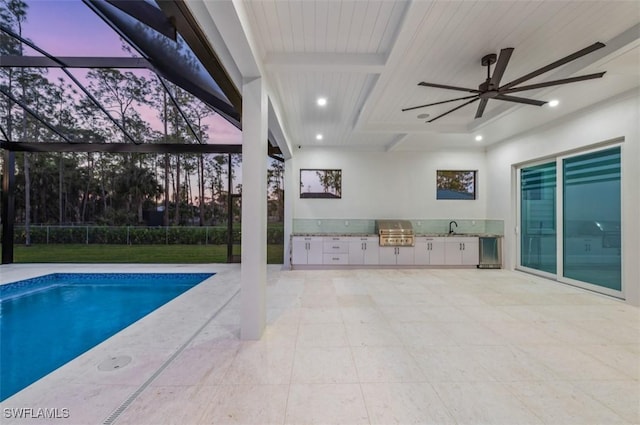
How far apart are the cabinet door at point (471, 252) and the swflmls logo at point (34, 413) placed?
22.5 ft

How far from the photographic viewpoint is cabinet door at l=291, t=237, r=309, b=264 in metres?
6.17

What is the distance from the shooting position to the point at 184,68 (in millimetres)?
4172

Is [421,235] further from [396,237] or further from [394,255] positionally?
[394,255]

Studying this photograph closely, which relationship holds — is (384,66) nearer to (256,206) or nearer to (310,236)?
(256,206)

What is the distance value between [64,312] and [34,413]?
10.4ft

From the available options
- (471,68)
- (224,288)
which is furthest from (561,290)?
(224,288)

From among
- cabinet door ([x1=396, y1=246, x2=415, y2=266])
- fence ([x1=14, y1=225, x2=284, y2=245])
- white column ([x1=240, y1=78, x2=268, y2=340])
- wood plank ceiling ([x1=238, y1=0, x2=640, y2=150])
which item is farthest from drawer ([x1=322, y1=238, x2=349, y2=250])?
white column ([x1=240, y1=78, x2=268, y2=340])

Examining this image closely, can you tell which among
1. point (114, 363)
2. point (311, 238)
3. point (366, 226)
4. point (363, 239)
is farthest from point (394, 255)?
point (114, 363)

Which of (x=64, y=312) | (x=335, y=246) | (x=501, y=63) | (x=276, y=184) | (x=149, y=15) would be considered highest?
(x=149, y=15)

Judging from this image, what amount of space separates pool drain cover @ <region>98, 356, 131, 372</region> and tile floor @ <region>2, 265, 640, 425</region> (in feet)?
0.28

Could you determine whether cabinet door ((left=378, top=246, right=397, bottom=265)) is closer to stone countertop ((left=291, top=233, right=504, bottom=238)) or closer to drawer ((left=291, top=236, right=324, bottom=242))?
stone countertop ((left=291, top=233, right=504, bottom=238))

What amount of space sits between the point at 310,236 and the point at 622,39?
5.31 meters

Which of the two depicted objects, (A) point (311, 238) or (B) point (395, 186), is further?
(B) point (395, 186)

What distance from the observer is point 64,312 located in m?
4.07
